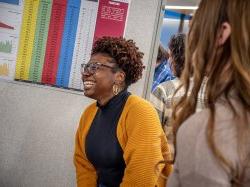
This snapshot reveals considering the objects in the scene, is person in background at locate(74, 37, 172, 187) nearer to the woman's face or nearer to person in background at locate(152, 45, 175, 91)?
the woman's face

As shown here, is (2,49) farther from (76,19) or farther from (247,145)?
(247,145)

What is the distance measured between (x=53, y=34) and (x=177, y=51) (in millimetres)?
834

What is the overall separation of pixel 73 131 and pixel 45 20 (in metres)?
0.66

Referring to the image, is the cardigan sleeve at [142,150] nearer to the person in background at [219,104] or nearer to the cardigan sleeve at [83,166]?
the cardigan sleeve at [83,166]

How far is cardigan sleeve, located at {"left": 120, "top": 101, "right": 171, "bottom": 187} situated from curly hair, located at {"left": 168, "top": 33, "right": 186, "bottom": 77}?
0.73 metres

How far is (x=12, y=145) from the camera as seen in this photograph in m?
2.34

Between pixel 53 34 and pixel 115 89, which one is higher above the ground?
pixel 53 34

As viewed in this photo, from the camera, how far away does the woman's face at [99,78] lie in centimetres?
194

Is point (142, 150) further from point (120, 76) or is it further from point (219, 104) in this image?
point (219, 104)

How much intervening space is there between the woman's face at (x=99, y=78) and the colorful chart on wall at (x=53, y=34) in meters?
0.33

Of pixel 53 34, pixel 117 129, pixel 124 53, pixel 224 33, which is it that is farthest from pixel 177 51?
pixel 224 33

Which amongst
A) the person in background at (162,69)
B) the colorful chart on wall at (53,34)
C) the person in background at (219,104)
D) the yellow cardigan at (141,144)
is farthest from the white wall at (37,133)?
the person in background at (219,104)

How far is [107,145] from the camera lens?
185 centimetres

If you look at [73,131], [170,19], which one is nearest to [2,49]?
[73,131]
